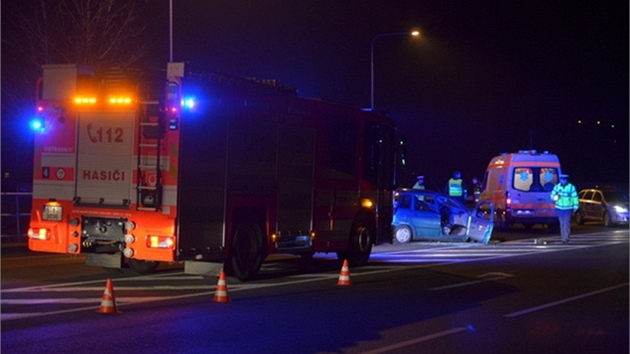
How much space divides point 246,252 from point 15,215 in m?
9.59

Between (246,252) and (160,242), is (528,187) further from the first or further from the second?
(160,242)

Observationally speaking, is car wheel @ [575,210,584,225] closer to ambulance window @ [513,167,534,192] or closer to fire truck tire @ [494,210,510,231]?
fire truck tire @ [494,210,510,231]

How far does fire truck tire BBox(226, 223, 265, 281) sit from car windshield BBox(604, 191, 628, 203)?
24.2 meters

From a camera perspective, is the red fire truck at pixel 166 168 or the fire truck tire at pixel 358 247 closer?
the red fire truck at pixel 166 168

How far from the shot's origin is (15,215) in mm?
21547

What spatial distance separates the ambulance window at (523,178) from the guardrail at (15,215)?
16.4m

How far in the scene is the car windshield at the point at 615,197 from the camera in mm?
35062

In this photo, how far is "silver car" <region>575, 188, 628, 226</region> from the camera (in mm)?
34594

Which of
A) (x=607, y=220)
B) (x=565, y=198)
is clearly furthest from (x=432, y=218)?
(x=607, y=220)

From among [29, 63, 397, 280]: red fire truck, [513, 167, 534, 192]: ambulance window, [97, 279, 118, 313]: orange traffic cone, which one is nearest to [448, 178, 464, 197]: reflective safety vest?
[513, 167, 534, 192]: ambulance window

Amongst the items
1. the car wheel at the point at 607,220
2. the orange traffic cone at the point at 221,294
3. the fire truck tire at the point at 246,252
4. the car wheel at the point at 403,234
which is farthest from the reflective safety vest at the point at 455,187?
the orange traffic cone at the point at 221,294

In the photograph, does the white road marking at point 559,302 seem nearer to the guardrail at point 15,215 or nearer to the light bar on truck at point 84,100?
the light bar on truck at point 84,100

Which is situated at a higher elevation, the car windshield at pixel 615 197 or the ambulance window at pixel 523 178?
the ambulance window at pixel 523 178

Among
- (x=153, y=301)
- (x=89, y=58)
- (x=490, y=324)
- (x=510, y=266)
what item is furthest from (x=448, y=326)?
(x=89, y=58)
